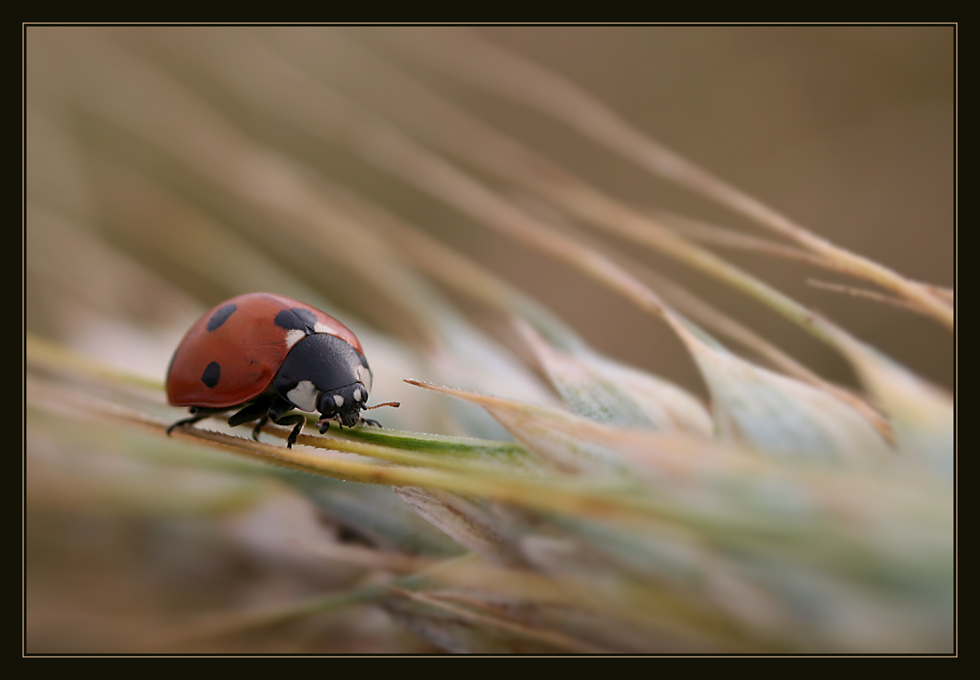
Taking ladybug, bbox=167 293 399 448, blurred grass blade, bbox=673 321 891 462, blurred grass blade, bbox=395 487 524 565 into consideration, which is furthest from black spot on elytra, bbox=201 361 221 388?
blurred grass blade, bbox=673 321 891 462

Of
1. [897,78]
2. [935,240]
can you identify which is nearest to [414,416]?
[935,240]

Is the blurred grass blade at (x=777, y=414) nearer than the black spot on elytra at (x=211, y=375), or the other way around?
the blurred grass blade at (x=777, y=414)

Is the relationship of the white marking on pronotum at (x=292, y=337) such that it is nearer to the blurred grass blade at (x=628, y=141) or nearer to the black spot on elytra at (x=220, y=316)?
the black spot on elytra at (x=220, y=316)

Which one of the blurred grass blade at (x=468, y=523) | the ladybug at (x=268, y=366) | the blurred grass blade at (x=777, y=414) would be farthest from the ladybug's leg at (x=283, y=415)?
the blurred grass blade at (x=777, y=414)

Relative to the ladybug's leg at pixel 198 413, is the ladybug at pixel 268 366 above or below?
above

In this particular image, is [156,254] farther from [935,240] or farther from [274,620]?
[935,240]

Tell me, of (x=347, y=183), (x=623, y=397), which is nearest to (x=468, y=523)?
(x=623, y=397)

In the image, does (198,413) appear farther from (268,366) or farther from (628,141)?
(628,141)
